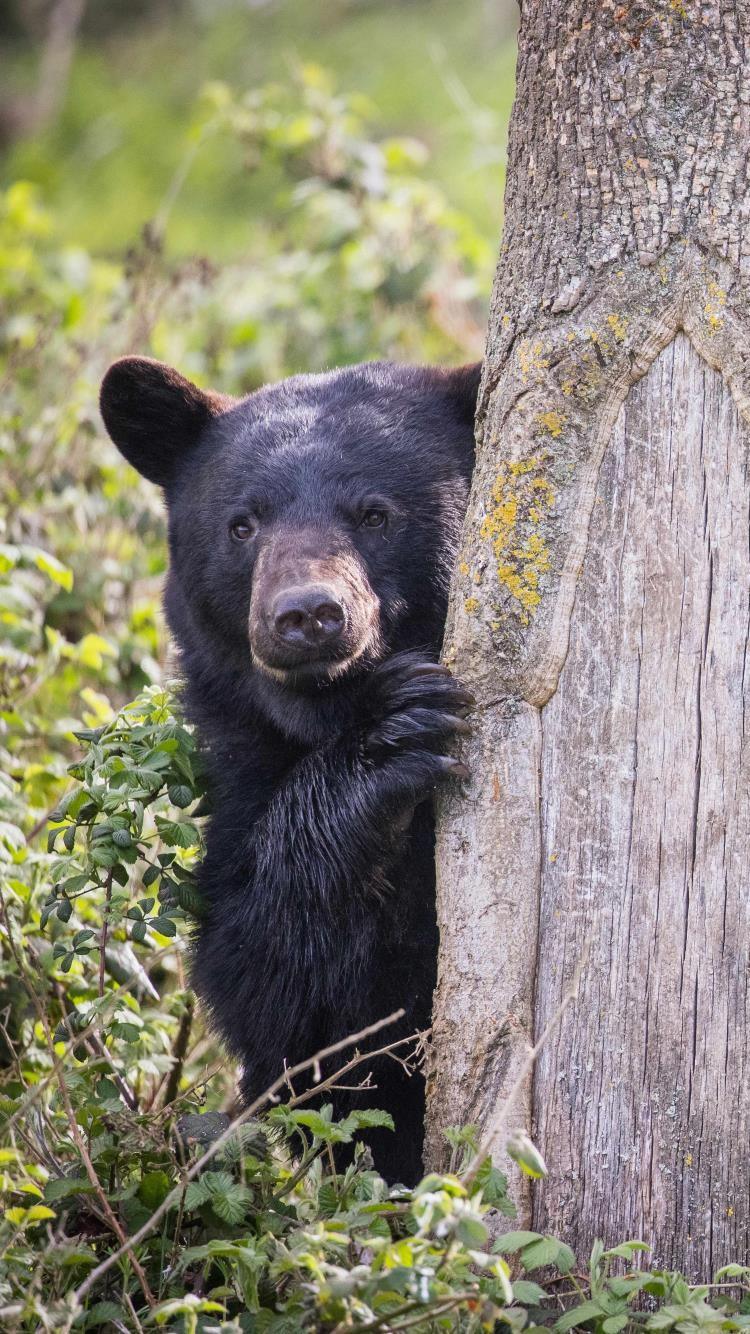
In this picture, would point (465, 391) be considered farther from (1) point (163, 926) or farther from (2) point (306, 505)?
(1) point (163, 926)

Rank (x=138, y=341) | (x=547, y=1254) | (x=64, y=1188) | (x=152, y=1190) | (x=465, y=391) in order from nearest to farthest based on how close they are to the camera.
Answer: (x=547, y=1254)
(x=64, y=1188)
(x=152, y=1190)
(x=465, y=391)
(x=138, y=341)

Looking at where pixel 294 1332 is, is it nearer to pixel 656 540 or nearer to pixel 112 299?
pixel 656 540

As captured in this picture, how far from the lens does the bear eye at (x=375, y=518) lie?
393 centimetres

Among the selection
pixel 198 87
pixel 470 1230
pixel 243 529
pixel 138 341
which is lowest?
pixel 470 1230

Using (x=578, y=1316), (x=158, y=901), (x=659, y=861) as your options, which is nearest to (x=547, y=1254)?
(x=578, y=1316)

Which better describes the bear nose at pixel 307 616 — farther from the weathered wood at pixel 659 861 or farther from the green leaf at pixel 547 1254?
the green leaf at pixel 547 1254

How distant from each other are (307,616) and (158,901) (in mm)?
1060

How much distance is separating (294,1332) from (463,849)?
3.44 ft

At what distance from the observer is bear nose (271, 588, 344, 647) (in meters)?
3.41

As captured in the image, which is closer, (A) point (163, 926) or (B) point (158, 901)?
(A) point (163, 926)

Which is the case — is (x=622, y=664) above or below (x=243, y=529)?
below

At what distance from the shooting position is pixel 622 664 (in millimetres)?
3000

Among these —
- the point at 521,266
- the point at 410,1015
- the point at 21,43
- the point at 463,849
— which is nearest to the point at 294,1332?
the point at 463,849

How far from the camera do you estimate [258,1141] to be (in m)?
3.10
